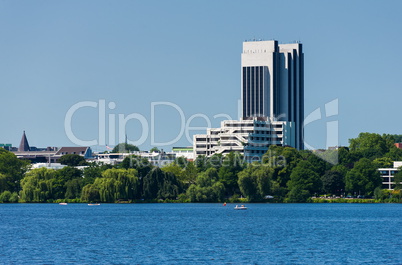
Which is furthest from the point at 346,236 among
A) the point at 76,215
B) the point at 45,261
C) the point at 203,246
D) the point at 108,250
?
the point at 76,215

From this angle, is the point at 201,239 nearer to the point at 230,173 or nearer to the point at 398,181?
the point at 230,173

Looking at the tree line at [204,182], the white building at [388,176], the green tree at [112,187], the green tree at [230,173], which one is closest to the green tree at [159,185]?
the tree line at [204,182]

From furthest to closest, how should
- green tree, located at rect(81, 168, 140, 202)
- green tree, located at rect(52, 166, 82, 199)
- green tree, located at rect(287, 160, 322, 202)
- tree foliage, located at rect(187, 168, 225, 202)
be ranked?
green tree, located at rect(52, 166, 82, 199) < green tree, located at rect(287, 160, 322, 202) < tree foliage, located at rect(187, 168, 225, 202) < green tree, located at rect(81, 168, 140, 202)

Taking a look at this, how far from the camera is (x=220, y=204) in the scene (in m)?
136

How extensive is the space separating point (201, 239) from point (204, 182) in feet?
235

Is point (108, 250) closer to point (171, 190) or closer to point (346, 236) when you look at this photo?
point (346, 236)

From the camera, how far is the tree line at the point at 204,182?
136125 mm

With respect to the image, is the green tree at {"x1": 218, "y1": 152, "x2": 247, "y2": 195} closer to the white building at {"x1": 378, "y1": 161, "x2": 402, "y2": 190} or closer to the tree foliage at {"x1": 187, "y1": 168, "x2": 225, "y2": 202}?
the tree foliage at {"x1": 187, "y1": 168, "x2": 225, "y2": 202}

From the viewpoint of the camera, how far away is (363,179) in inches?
5925

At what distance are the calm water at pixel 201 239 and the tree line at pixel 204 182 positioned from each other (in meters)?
34.0

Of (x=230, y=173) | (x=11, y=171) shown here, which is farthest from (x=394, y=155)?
(x=11, y=171)

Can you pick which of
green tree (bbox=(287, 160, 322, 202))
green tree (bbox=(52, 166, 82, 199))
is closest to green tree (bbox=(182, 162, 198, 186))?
green tree (bbox=(287, 160, 322, 202))

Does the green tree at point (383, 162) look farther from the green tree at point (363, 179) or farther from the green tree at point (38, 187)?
the green tree at point (38, 187)

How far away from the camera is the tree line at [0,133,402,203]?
5359 inches
